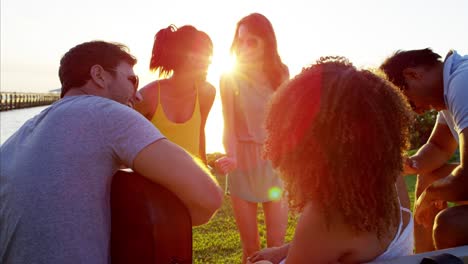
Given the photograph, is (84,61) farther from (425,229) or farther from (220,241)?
(220,241)

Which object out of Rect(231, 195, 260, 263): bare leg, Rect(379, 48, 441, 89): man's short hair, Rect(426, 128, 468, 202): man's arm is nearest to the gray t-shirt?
Rect(426, 128, 468, 202): man's arm

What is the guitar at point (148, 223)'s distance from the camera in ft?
6.68

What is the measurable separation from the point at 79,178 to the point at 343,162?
40.5 inches

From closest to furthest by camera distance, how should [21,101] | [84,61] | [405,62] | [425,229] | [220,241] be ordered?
1. [84,61]
2. [425,229]
3. [405,62]
4. [220,241]
5. [21,101]

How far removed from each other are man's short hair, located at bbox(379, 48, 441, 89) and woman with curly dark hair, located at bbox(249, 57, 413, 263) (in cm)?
129

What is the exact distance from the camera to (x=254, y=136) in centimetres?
455

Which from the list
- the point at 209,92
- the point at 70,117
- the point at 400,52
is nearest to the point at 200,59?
the point at 209,92

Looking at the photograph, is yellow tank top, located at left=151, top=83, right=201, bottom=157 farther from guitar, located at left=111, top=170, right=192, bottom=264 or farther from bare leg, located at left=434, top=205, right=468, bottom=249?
bare leg, located at left=434, top=205, right=468, bottom=249

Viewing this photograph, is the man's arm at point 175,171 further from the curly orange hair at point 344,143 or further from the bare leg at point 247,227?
the bare leg at point 247,227

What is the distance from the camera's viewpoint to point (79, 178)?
2.17 metres

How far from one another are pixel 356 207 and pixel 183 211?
26.0 inches

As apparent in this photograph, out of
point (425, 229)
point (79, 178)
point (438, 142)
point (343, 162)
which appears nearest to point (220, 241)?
point (438, 142)

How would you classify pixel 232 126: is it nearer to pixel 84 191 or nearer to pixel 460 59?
pixel 460 59

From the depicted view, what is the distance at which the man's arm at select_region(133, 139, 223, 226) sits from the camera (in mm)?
2102
